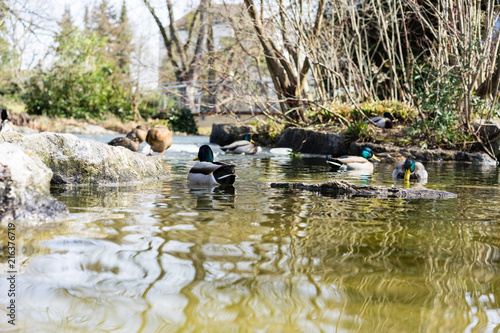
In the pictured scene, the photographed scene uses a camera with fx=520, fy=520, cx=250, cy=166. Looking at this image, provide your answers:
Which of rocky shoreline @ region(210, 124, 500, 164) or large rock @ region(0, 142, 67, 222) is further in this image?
rocky shoreline @ region(210, 124, 500, 164)

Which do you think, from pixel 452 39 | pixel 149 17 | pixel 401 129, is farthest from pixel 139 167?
pixel 149 17

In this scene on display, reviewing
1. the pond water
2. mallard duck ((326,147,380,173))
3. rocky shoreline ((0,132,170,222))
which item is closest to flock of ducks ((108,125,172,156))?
rocky shoreline ((0,132,170,222))

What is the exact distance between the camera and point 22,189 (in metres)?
3.63

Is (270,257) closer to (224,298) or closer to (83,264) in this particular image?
(224,298)

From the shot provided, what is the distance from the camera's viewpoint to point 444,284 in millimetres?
2361

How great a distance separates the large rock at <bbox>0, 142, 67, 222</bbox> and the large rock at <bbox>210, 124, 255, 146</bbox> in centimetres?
1372

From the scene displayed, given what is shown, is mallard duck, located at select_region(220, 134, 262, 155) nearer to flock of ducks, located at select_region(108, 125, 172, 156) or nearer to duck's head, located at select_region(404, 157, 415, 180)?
flock of ducks, located at select_region(108, 125, 172, 156)

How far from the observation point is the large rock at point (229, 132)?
17797mm

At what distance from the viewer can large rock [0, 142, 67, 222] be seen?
3.54m

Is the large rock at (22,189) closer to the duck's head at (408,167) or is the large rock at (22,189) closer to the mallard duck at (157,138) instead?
the duck's head at (408,167)

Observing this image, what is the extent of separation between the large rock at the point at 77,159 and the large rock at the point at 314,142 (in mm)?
7040

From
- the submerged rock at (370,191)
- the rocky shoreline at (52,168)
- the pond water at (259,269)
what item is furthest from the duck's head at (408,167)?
the rocky shoreline at (52,168)

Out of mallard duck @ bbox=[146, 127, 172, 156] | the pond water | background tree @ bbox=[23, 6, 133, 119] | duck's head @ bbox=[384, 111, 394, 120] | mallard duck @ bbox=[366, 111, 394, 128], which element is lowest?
the pond water

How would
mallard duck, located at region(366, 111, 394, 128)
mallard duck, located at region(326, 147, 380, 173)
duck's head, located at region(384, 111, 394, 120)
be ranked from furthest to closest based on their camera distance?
1. duck's head, located at region(384, 111, 394, 120)
2. mallard duck, located at region(366, 111, 394, 128)
3. mallard duck, located at region(326, 147, 380, 173)
